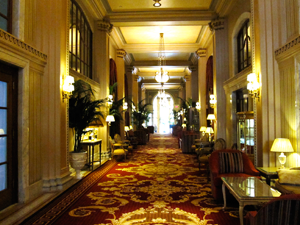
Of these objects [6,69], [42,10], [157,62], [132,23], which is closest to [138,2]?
[132,23]

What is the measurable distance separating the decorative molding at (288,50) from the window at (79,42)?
5.32 m

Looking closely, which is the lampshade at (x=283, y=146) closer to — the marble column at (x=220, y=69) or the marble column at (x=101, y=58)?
the marble column at (x=220, y=69)

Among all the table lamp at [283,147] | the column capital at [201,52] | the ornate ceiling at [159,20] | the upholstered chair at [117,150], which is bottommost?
the upholstered chair at [117,150]

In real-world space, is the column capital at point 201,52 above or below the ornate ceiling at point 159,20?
below

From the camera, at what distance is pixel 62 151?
5.50 metres

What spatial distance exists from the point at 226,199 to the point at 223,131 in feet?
17.1

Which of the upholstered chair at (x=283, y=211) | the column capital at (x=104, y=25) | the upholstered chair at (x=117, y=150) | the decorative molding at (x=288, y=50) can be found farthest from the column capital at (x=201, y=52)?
the upholstered chair at (x=283, y=211)

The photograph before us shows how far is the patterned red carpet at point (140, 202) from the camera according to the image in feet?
12.3

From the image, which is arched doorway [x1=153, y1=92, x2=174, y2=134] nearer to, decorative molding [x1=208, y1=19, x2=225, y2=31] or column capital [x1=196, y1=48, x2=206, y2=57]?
column capital [x1=196, y1=48, x2=206, y2=57]

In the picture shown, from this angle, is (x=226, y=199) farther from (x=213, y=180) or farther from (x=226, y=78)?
(x=226, y=78)

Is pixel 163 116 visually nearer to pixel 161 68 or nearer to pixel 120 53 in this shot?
pixel 161 68

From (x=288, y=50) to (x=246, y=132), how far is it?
2.30m

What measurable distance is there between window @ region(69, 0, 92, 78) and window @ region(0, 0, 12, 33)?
9.02 feet

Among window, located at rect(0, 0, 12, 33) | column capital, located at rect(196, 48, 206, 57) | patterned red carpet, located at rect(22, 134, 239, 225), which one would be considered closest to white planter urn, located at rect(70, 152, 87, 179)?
patterned red carpet, located at rect(22, 134, 239, 225)
